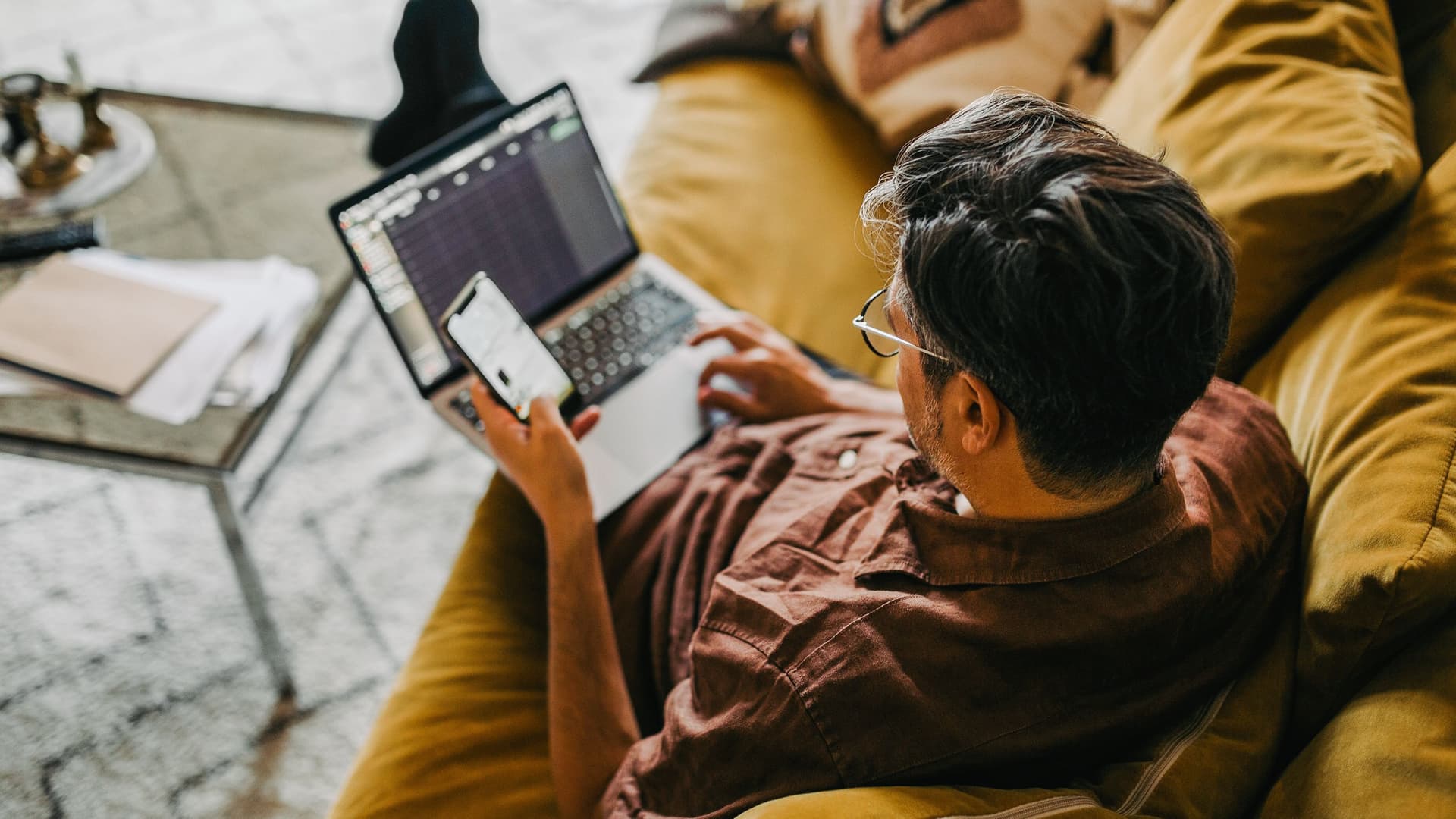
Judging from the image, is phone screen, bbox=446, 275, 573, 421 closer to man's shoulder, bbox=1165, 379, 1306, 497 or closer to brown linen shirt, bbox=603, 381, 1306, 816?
brown linen shirt, bbox=603, 381, 1306, 816

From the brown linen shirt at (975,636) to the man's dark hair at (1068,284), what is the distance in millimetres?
77

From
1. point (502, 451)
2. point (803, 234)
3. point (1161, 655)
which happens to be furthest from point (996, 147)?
point (803, 234)

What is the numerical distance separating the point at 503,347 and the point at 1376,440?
2.93ft

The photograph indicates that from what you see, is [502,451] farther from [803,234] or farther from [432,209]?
[803,234]

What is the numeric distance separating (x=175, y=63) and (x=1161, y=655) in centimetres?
297

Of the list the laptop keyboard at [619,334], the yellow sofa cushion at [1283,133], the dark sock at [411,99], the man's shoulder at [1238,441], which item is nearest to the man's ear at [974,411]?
the man's shoulder at [1238,441]

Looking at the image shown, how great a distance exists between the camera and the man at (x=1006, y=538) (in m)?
0.71

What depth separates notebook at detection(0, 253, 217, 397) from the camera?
1349 mm

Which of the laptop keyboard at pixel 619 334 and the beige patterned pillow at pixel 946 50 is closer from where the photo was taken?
the laptop keyboard at pixel 619 334

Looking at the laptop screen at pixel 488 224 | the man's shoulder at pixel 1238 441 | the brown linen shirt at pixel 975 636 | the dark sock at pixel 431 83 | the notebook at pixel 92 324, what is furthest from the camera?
the dark sock at pixel 431 83

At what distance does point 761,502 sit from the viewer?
1.16 meters

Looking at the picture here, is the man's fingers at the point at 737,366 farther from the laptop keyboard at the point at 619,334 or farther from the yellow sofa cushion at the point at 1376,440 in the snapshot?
Answer: the yellow sofa cushion at the point at 1376,440

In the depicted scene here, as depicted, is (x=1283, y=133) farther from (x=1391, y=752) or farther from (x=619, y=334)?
(x=619, y=334)

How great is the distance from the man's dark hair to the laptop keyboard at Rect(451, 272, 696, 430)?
25.6 inches
